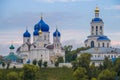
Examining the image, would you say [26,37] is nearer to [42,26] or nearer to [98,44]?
[42,26]

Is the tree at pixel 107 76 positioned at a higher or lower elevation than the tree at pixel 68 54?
lower

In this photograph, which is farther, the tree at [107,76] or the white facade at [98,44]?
the white facade at [98,44]

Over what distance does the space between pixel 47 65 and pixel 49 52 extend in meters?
7.07

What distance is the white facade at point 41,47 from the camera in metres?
76.6

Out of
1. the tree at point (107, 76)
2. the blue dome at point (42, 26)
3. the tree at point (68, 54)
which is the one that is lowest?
the tree at point (107, 76)

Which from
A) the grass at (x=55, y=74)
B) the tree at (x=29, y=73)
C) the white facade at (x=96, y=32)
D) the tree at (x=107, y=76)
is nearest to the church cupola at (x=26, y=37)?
the white facade at (x=96, y=32)

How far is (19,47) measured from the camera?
270ft

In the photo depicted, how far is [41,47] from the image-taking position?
3017 inches

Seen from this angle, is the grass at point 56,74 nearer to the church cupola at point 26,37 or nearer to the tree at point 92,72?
the tree at point 92,72

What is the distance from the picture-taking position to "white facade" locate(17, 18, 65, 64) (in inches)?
3014

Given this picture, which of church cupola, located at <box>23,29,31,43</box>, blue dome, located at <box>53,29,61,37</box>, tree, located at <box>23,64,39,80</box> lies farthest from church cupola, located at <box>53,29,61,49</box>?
tree, located at <box>23,64,39,80</box>

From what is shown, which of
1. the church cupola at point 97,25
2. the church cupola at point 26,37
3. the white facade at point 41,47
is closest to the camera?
the white facade at point 41,47

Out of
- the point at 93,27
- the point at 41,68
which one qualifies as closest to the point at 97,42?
the point at 93,27

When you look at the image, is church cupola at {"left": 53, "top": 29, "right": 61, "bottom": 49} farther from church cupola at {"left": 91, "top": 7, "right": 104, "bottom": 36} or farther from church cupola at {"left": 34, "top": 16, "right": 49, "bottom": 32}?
church cupola at {"left": 91, "top": 7, "right": 104, "bottom": 36}
